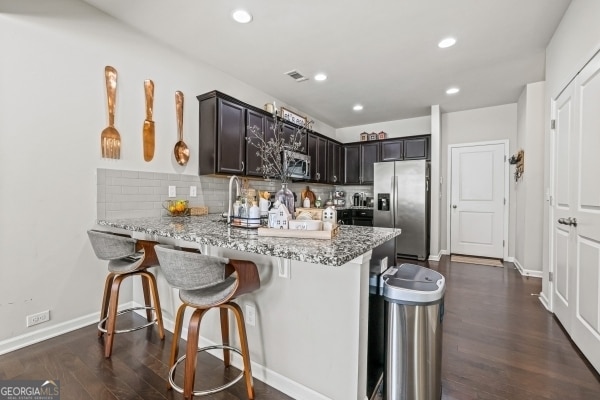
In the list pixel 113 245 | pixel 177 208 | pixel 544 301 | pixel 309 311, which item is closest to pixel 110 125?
pixel 177 208

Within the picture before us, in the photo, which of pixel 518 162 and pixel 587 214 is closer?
pixel 587 214

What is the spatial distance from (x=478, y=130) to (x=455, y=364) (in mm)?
4368

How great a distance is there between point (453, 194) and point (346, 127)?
2610 millimetres

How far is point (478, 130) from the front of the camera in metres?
4.84

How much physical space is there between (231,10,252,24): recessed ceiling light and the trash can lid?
7.82 feet

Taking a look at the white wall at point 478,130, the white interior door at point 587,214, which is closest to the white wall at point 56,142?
the white interior door at point 587,214

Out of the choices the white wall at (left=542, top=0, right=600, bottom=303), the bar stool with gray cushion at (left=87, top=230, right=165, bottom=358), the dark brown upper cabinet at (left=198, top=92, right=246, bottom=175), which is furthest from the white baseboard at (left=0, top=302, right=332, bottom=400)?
Answer: the white wall at (left=542, top=0, right=600, bottom=303)

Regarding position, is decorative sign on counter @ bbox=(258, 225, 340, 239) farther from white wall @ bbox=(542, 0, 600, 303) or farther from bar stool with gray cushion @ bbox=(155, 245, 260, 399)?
white wall @ bbox=(542, 0, 600, 303)

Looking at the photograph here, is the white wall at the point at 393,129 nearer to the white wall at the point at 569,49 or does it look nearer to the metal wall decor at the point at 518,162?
the metal wall decor at the point at 518,162

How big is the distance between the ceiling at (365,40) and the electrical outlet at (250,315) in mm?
2348

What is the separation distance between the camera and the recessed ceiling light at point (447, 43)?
271 centimetres

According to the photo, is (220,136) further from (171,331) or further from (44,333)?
(44,333)

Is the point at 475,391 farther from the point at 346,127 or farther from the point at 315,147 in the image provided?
the point at 346,127

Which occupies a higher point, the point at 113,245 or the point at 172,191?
the point at 172,191
